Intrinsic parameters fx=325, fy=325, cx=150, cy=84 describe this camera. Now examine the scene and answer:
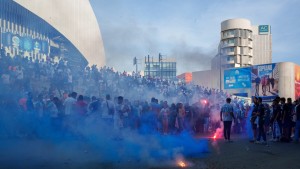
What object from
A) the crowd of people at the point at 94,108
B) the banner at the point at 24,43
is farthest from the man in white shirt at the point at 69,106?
the banner at the point at 24,43

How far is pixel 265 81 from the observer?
40750mm

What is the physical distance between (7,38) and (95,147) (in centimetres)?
1464

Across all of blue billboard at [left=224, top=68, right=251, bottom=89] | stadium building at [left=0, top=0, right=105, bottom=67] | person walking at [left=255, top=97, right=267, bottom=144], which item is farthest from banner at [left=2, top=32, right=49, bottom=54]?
blue billboard at [left=224, top=68, right=251, bottom=89]

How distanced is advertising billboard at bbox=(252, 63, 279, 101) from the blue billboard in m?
1.63

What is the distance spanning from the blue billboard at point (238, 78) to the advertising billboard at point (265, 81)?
1.63 meters

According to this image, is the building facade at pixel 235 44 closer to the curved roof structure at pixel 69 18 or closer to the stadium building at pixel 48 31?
the curved roof structure at pixel 69 18

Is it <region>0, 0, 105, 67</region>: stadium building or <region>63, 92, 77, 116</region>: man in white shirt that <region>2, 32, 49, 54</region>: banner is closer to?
<region>0, 0, 105, 67</region>: stadium building

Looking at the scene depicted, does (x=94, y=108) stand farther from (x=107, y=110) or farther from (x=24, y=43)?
(x=24, y=43)

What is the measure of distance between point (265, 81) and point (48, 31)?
26.6m

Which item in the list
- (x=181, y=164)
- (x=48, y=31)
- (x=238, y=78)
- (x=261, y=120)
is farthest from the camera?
(x=238, y=78)

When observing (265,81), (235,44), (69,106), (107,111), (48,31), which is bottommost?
(107,111)

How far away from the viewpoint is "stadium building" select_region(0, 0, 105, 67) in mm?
21469

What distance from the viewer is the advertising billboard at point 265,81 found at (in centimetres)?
4016

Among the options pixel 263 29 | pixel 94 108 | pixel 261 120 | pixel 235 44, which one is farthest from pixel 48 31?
pixel 263 29
